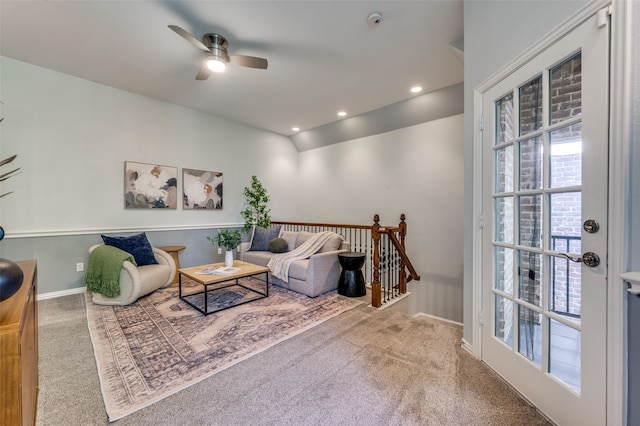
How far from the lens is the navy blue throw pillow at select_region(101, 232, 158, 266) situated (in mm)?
3379

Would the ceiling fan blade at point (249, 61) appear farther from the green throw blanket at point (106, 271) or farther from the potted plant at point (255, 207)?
the potted plant at point (255, 207)

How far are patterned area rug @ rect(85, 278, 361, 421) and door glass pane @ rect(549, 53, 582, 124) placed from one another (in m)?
2.49

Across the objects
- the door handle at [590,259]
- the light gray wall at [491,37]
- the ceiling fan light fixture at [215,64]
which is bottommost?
the door handle at [590,259]

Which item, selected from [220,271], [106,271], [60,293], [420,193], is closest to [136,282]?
[106,271]

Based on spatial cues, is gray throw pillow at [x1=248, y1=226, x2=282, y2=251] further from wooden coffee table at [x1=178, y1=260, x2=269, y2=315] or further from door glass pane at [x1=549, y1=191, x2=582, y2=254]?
door glass pane at [x1=549, y1=191, x2=582, y2=254]

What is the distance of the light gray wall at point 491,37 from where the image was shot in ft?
4.74

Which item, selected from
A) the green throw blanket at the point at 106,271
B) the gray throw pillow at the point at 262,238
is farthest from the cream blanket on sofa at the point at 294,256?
the green throw blanket at the point at 106,271

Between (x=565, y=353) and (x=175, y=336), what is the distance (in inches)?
111

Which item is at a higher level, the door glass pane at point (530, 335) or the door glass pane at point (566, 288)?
the door glass pane at point (566, 288)

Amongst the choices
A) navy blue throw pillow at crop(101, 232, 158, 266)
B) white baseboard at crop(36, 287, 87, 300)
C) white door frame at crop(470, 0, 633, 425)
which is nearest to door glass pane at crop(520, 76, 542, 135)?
white door frame at crop(470, 0, 633, 425)

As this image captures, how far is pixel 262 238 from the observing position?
15.4 feet

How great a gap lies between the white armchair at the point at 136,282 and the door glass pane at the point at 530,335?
3.64 meters

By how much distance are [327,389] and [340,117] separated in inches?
176

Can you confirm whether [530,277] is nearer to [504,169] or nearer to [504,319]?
[504,319]
